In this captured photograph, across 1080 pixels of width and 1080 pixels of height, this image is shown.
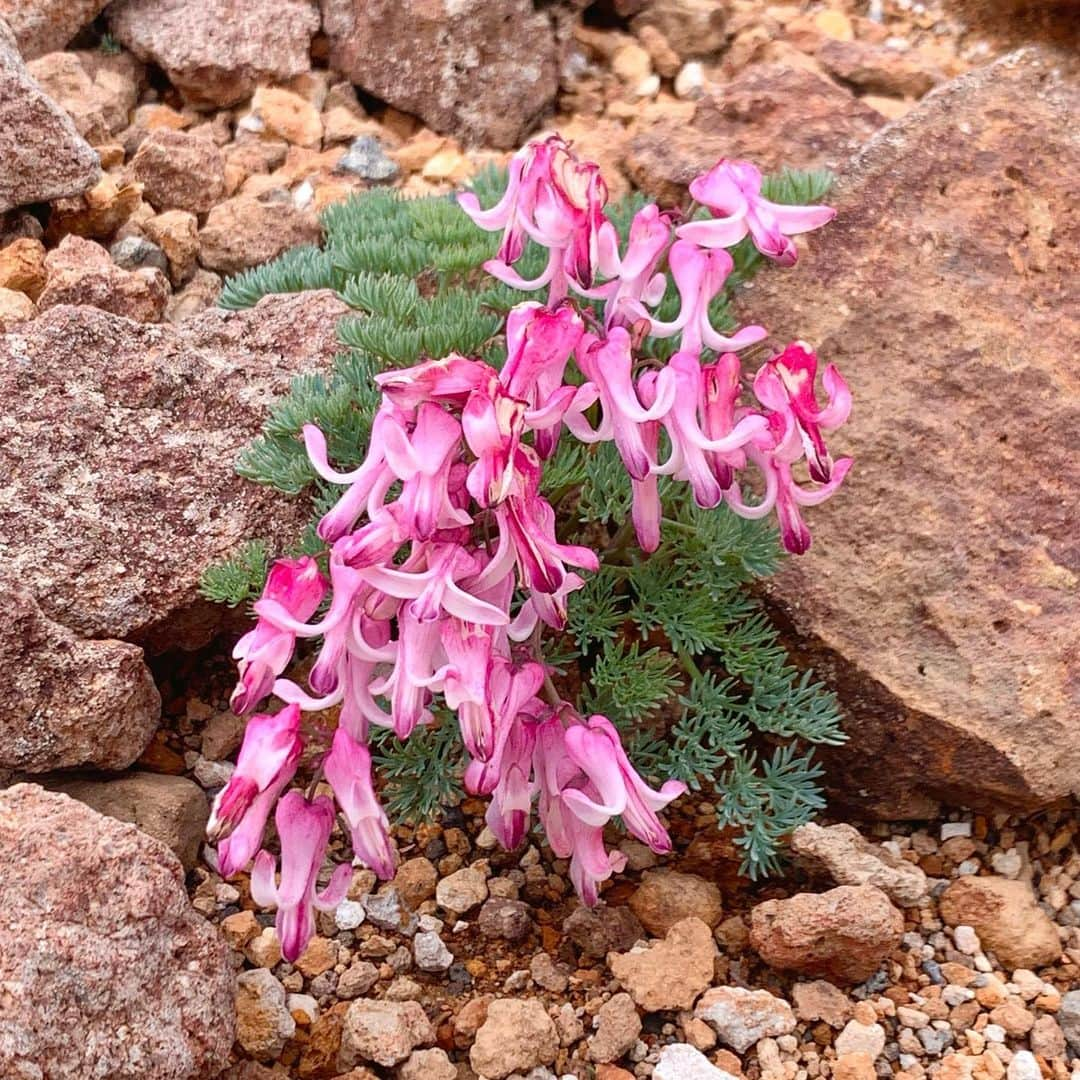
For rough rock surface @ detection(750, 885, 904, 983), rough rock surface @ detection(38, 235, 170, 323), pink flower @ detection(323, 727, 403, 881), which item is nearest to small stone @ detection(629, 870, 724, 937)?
rough rock surface @ detection(750, 885, 904, 983)

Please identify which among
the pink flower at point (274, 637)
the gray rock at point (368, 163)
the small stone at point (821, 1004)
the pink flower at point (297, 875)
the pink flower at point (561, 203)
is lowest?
the small stone at point (821, 1004)

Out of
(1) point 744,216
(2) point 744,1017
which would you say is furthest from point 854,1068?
(1) point 744,216

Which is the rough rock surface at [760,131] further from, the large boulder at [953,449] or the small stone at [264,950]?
the small stone at [264,950]

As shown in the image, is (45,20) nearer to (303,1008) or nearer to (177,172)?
(177,172)

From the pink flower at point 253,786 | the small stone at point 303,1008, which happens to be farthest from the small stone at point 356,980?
the pink flower at point 253,786

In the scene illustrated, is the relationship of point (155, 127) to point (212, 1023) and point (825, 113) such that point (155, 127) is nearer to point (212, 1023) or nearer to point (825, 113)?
point (825, 113)

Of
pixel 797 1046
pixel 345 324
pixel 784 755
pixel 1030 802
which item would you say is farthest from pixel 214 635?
pixel 1030 802
